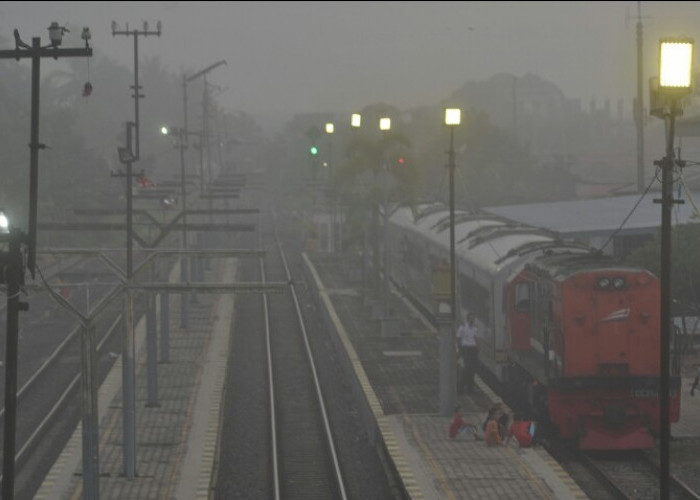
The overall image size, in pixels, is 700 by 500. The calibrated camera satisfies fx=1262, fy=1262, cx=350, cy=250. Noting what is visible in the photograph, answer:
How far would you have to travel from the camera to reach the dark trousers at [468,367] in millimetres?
29047

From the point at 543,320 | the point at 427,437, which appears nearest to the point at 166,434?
the point at 427,437

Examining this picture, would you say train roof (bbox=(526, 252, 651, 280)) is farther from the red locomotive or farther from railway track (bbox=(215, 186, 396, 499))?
railway track (bbox=(215, 186, 396, 499))

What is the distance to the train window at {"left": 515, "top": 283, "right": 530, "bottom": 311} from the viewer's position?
2673 cm

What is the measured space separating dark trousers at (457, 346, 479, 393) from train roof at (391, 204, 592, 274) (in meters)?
1.89

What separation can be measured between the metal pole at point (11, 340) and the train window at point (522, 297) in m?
14.0

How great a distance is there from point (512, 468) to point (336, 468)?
11.5 ft

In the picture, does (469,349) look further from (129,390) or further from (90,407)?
(90,407)

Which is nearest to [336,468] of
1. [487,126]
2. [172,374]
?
[172,374]

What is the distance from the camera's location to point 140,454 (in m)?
25.0

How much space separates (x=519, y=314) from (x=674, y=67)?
13249mm

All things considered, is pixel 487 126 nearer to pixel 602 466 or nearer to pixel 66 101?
pixel 66 101

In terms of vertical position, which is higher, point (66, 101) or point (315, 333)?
point (66, 101)

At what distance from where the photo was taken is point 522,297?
27.0 m

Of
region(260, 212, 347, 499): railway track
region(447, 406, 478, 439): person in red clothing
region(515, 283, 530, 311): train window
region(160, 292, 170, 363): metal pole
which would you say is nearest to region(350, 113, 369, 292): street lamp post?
region(260, 212, 347, 499): railway track
